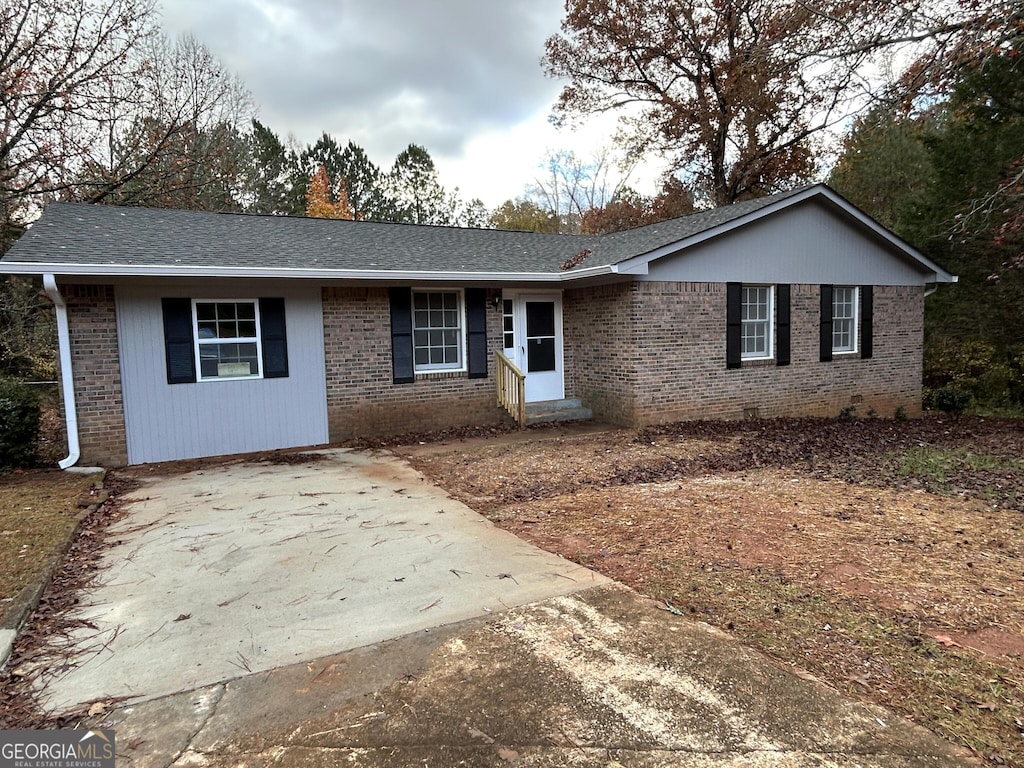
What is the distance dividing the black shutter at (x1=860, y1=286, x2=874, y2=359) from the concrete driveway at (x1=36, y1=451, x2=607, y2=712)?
10.3 meters

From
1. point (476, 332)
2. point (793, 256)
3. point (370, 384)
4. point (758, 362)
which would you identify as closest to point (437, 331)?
point (476, 332)

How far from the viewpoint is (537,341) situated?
37.3 feet

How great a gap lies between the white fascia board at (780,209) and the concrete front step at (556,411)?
9.70 feet

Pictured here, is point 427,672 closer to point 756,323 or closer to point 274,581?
point 274,581

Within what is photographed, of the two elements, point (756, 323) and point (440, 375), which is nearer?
point (440, 375)

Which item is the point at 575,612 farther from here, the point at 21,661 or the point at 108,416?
the point at 108,416

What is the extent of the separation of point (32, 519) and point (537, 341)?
313 inches

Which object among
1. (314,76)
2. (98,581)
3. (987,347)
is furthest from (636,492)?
(314,76)

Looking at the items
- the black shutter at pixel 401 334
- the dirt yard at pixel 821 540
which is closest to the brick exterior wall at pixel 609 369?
the black shutter at pixel 401 334

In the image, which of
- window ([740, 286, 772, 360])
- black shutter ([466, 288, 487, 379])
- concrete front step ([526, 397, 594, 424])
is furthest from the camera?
window ([740, 286, 772, 360])

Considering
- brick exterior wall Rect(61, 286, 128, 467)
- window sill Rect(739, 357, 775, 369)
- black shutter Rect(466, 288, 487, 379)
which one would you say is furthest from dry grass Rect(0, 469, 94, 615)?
window sill Rect(739, 357, 775, 369)

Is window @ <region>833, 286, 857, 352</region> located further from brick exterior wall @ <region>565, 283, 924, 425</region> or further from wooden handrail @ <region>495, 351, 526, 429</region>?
wooden handrail @ <region>495, 351, 526, 429</region>

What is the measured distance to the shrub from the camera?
743 centimetres

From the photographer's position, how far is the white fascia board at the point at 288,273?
6992mm
